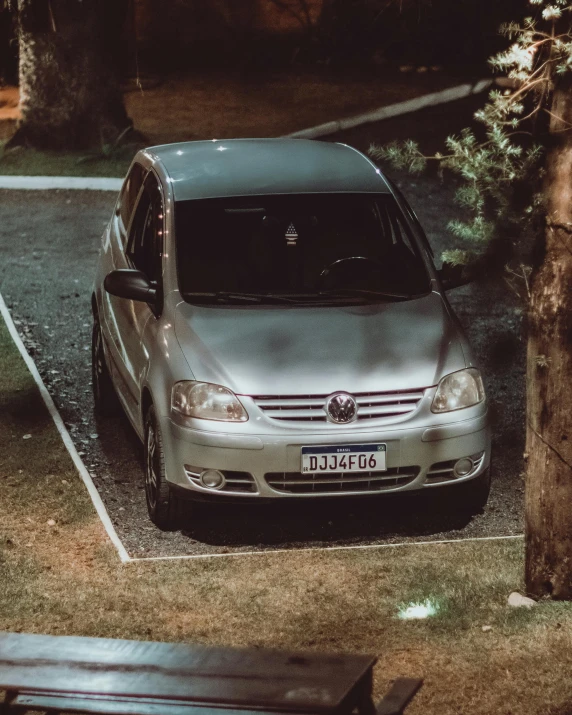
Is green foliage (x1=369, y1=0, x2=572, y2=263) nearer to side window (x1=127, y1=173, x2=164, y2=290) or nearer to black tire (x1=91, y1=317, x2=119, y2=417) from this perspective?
side window (x1=127, y1=173, x2=164, y2=290)

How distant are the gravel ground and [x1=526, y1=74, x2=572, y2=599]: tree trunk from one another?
1127mm

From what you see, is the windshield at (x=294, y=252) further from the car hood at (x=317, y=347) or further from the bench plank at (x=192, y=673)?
the bench plank at (x=192, y=673)

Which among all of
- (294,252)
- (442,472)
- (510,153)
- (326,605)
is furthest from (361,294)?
(326,605)

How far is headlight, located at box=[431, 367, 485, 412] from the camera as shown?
727 centimetres

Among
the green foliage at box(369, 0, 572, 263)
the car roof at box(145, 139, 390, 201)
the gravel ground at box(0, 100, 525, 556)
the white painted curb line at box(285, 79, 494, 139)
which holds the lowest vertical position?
the white painted curb line at box(285, 79, 494, 139)

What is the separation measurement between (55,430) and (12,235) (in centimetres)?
624

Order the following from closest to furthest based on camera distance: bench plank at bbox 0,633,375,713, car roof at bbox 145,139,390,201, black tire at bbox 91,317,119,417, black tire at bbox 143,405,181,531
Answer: bench plank at bbox 0,633,375,713, black tire at bbox 143,405,181,531, car roof at bbox 145,139,390,201, black tire at bbox 91,317,119,417

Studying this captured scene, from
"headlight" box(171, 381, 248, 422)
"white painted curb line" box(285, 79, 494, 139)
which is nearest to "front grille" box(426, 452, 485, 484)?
"headlight" box(171, 381, 248, 422)

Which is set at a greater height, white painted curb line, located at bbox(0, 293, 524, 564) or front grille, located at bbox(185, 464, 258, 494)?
front grille, located at bbox(185, 464, 258, 494)

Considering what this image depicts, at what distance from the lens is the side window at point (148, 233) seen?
8.20 meters

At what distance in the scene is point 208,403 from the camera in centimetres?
715

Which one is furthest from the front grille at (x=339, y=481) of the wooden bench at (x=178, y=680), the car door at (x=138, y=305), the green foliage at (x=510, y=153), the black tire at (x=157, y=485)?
the wooden bench at (x=178, y=680)

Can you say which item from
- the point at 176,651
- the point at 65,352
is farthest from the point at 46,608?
the point at 65,352

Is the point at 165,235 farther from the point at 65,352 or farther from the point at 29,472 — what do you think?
the point at 65,352
